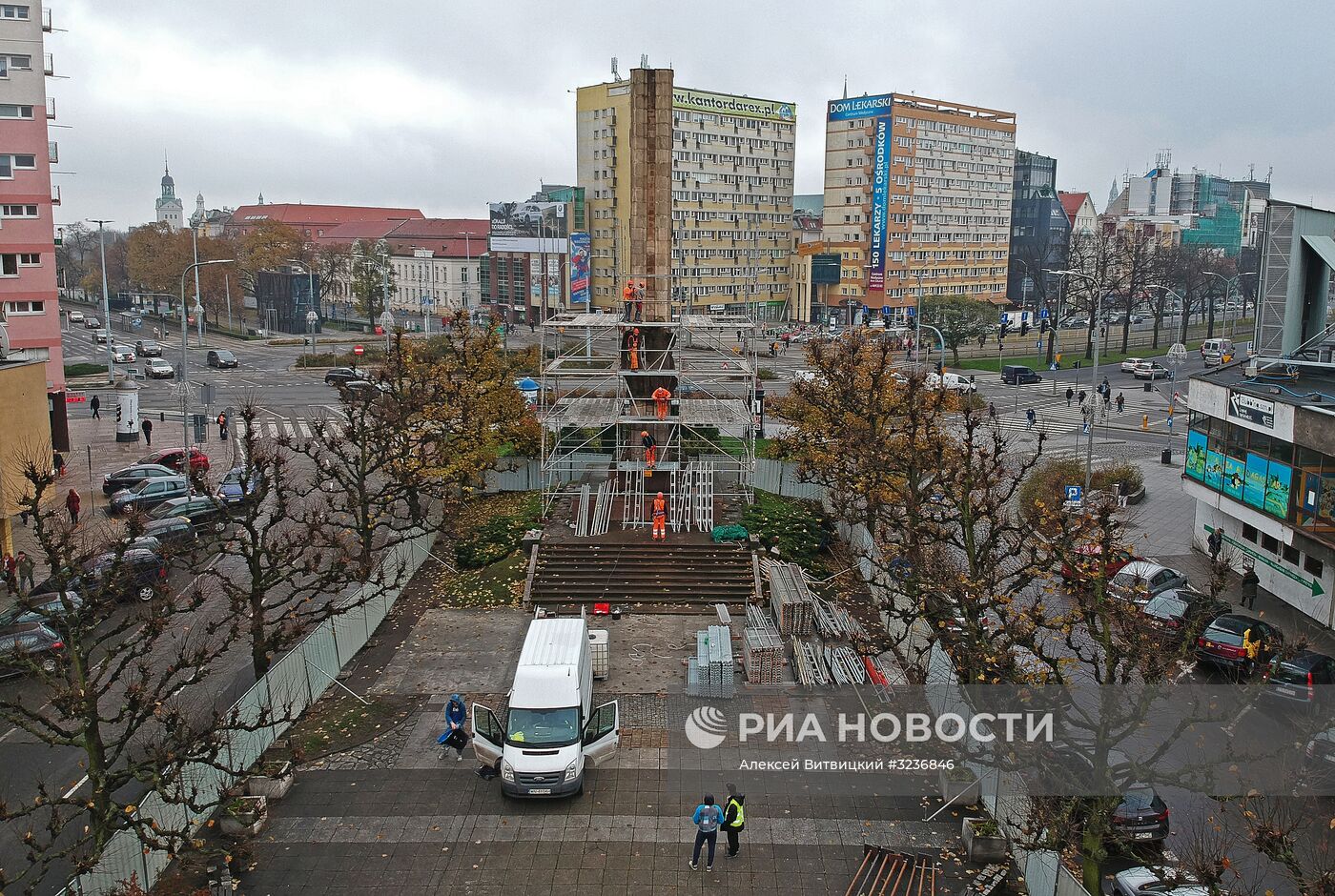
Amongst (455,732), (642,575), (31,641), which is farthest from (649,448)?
(31,641)

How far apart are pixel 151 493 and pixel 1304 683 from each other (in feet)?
101

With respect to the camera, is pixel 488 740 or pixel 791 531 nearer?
pixel 488 740

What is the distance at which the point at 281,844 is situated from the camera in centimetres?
1555

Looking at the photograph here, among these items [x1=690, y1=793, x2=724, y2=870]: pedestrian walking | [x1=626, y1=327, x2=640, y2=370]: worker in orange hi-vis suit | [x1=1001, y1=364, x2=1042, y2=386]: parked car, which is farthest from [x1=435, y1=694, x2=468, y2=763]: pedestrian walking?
[x1=1001, y1=364, x2=1042, y2=386]: parked car

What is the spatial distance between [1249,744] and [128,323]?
99813 mm

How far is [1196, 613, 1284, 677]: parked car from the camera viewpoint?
20.8 m

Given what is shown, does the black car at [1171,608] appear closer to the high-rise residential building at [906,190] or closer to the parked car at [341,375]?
the parked car at [341,375]

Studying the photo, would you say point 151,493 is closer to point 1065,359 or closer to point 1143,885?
point 1143,885

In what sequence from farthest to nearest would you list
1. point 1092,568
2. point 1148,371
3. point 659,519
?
point 1148,371 → point 659,519 → point 1092,568

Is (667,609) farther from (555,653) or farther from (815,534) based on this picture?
(555,653)

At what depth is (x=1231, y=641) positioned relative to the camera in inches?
845

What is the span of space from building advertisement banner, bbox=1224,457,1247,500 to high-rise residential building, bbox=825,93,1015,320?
217ft

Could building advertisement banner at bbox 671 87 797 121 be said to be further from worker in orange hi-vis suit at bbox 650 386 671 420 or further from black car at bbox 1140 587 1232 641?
black car at bbox 1140 587 1232 641

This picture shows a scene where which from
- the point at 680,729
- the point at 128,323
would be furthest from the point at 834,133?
the point at 680,729
